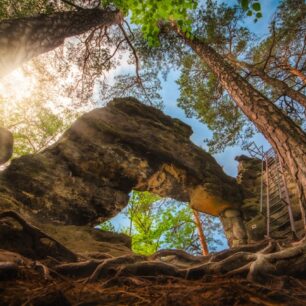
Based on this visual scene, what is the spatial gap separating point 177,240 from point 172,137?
31.2 ft

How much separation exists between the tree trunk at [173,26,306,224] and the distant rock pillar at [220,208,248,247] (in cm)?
523

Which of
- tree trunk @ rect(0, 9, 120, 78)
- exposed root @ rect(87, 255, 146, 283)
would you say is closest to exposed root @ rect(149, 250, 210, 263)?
exposed root @ rect(87, 255, 146, 283)

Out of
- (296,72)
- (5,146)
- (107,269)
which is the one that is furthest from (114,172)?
(296,72)

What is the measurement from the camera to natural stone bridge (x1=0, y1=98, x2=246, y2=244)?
21.1ft

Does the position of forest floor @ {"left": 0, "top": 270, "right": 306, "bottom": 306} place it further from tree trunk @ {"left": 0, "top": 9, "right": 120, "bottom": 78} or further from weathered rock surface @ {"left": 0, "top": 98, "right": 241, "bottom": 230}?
tree trunk @ {"left": 0, "top": 9, "right": 120, "bottom": 78}

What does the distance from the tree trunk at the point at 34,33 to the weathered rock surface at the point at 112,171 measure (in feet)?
8.50

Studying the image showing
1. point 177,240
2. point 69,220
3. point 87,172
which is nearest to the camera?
point 69,220

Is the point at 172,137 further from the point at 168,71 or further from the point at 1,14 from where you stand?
the point at 1,14

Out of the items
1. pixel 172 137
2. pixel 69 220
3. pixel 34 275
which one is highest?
pixel 172 137

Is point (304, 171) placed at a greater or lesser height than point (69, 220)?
lesser

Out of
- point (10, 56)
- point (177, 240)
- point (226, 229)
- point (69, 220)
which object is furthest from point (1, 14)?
point (177, 240)

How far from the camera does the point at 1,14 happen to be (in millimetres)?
7523

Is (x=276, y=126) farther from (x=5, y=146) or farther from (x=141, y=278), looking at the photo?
(x=5, y=146)

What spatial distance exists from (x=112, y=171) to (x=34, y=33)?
4.55m
